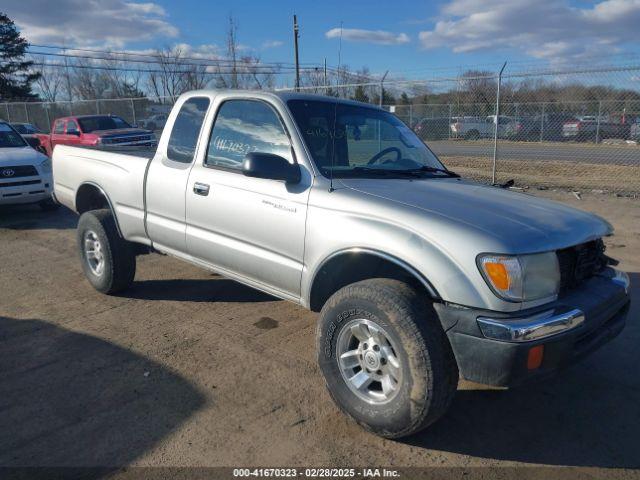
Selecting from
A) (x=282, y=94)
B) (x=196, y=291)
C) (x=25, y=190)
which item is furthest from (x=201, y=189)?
(x=25, y=190)

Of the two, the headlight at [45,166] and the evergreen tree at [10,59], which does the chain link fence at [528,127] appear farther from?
the evergreen tree at [10,59]

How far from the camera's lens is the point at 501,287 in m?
2.60

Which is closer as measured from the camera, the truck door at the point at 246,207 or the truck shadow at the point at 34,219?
the truck door at the point at 246,207

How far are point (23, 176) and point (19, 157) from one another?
35 centimetres

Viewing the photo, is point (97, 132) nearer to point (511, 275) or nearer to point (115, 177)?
point (115, 177)

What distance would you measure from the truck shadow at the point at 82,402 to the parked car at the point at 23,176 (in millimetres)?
5738

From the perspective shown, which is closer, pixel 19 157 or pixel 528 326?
pixel 528 326

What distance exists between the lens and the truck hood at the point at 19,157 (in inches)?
357

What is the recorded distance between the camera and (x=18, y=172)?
9.23 meters

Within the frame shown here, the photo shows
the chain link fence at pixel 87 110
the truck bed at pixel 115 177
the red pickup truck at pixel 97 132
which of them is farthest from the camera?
the chain link fence at pixel 87 110

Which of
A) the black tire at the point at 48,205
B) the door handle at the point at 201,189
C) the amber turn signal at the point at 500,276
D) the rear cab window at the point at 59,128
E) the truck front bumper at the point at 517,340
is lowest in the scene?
the black tire at the point at 48,205

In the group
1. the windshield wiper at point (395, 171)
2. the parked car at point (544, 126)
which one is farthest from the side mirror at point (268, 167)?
the parked car at point (544, 126)

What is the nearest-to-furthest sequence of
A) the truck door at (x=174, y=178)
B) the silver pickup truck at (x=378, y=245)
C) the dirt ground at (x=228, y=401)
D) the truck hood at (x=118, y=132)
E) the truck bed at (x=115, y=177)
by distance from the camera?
the silver pickup truck at (x=378, y=245), the dirt ground at (x=228, y=401), the truck door at (x=174, y=178), the truck bed at (x=115, y=177), the truck hood at (x=118, y=132)

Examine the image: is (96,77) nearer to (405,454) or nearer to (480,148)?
(480,148)
